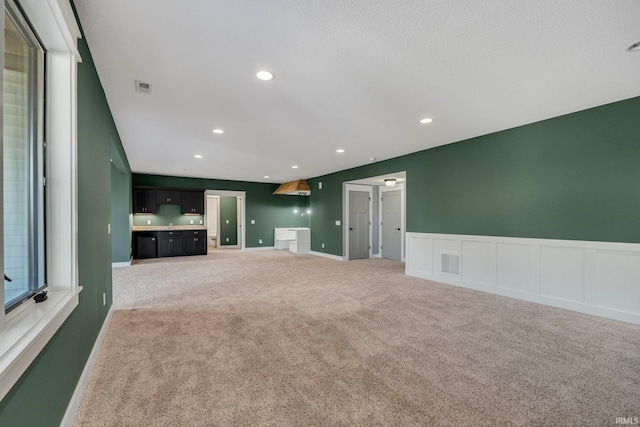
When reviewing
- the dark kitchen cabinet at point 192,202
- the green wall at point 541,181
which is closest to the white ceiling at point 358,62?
the green wall at point 541,181

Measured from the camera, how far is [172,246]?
856 centimetres

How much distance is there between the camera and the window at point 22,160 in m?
1.34

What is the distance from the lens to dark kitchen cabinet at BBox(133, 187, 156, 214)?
8.41 metres

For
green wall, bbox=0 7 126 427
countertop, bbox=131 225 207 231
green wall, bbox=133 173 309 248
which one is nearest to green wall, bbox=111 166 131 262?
countertop, bbox=131 225 207 231

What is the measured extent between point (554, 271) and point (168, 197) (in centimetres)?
946

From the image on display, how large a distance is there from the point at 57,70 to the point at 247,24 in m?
1.21

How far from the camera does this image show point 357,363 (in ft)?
7.62

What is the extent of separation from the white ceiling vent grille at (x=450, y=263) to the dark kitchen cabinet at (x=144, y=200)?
820cm

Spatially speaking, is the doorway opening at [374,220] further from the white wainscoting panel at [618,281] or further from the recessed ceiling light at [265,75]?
the recessed ceiling light at [265,75]

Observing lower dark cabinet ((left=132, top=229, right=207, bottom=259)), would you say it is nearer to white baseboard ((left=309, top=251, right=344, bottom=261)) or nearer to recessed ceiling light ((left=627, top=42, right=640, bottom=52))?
white baseboard ((left=309, top=251, right=344, bottom=261))

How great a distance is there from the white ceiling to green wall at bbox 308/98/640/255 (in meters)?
0.31

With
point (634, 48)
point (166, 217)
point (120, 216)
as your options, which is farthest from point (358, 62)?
point (166, 217)

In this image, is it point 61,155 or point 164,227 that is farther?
point 164,227

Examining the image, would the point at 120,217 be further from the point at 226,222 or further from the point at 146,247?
the point at 226,222
